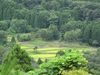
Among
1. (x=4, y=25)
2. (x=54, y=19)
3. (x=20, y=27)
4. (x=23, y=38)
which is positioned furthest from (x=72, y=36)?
(x=4, y=25)

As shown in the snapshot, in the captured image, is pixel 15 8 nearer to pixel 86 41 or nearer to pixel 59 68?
pixel 86 41

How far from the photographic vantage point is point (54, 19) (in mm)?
114062

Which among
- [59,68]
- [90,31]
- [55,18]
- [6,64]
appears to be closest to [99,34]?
[90,31]

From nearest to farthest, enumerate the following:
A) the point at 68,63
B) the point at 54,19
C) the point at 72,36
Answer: the point at 68,63
the point at 72,36
the point at 54,19

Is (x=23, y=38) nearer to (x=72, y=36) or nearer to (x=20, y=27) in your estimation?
(x=72, y=36)

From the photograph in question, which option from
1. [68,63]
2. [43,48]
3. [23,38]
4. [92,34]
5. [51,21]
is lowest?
[43,48]

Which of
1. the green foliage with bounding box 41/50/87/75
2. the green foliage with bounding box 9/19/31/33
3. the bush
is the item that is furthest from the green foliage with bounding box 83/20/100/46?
the green foliage with bounding box 41/50/87/75

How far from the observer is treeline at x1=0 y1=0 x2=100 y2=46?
321 feet

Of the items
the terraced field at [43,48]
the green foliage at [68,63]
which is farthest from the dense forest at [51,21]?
the green foliage at [68,63]

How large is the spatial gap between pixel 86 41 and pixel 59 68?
261 feet

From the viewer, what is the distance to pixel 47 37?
96.8 metres

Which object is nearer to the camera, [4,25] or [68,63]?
[68,63]

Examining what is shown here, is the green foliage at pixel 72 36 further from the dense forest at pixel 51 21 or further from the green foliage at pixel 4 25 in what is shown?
the green foliage at pixel 4 25

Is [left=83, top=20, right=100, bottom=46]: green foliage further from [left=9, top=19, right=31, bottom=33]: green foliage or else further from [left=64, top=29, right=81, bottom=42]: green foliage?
[left=9, top=19, right=31, bottom=33]: green foliage
